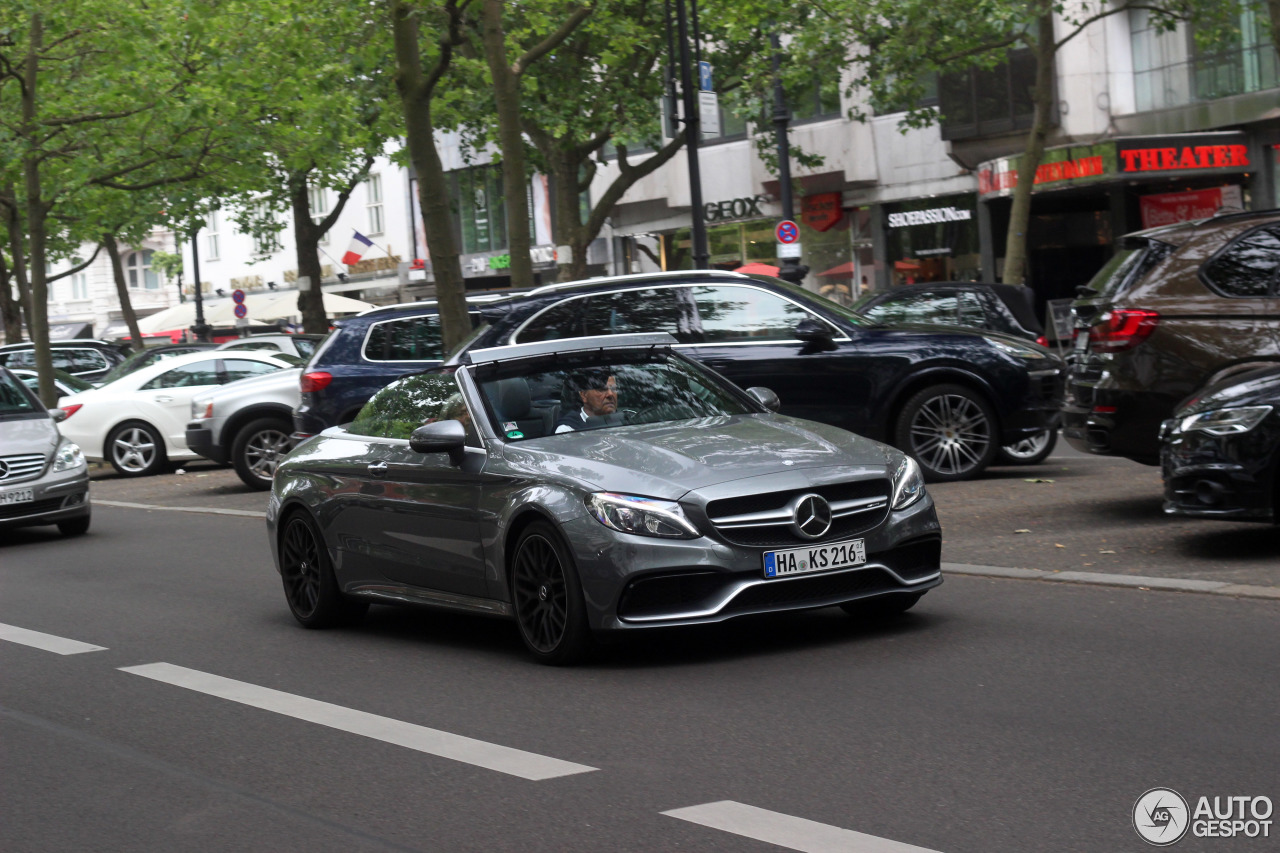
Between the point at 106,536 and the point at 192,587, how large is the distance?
4.57 meters

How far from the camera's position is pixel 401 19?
1728 cm

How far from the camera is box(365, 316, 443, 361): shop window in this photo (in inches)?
676

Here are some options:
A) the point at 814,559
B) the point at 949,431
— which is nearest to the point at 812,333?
the point at 949,431

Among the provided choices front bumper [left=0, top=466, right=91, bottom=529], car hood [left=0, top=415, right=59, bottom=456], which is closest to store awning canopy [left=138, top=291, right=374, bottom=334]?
car hood [left=0, top=415, right=59, bottom=456]

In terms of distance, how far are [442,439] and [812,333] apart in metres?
6.34

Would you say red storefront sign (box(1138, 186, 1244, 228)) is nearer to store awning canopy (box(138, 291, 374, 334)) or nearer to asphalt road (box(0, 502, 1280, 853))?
store awning canopy (box(138, 291, 374, 334))

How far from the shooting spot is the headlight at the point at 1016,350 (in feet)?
46.0

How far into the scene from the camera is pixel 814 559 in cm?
732

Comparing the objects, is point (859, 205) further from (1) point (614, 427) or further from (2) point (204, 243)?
(2) point (204, 243)

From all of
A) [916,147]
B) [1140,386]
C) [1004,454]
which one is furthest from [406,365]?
[916,147]

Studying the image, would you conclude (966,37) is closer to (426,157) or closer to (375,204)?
(426,157)

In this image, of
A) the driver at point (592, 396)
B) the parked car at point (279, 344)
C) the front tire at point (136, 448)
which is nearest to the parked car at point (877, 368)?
the driver at point (592, 396)

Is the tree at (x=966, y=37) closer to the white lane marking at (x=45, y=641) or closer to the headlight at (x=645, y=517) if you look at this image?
the white lane marking at (x=45, y=641)

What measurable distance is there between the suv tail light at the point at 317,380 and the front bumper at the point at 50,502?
225 cm
